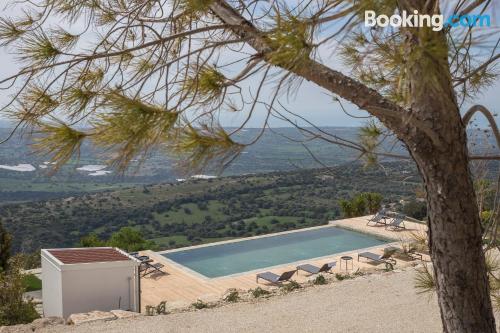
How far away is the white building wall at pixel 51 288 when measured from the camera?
289 inches

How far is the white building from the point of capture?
7.28 m

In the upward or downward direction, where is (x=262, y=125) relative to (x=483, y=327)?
upward

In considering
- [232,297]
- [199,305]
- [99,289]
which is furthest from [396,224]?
[99,289]

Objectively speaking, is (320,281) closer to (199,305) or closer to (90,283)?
(199,305)

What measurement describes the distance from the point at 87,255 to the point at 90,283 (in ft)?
2.17

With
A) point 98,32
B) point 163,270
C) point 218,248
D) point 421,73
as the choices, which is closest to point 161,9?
point 98,32

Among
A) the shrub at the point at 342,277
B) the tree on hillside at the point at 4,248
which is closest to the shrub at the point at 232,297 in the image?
the shrub at the point at 342,277

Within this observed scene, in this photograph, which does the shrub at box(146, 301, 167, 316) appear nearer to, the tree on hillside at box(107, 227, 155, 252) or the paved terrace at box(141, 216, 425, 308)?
the paved terrace at box(141, 216, 425, 308)

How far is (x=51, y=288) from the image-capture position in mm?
7730

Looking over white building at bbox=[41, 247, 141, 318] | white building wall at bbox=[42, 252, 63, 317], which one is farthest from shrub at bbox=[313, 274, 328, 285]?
white building wall at bbox=[42, 252, 63, 317]

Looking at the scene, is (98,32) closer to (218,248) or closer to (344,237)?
(218,248)

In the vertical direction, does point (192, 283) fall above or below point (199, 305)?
below

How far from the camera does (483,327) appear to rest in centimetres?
204

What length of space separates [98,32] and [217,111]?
2.80ft
